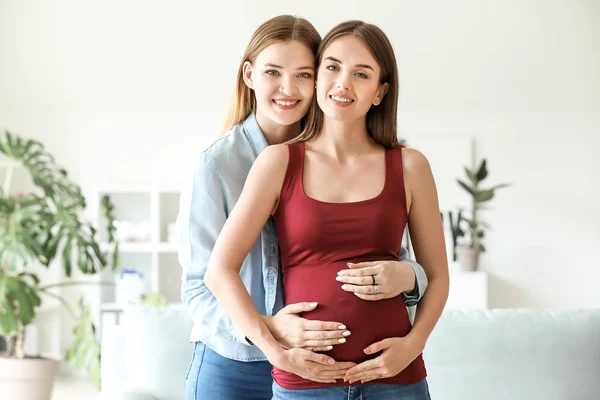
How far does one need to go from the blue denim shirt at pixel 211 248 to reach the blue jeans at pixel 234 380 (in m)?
0.02

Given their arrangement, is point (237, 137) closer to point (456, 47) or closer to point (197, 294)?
point (197, 294)

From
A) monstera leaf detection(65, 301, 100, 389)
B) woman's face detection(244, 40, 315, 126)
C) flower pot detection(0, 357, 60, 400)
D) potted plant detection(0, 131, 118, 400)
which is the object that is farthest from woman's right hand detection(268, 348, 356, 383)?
monstera leaf detection(65, 301, 100, 389)

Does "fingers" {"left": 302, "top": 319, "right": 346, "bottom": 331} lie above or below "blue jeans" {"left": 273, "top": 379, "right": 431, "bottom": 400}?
above

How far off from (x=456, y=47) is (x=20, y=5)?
3393 mm

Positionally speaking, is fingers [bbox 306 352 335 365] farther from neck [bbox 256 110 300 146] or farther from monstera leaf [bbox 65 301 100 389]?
monstera leaf [bbox 65 301 100 389]

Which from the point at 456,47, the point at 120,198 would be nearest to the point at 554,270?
the point at 456,47

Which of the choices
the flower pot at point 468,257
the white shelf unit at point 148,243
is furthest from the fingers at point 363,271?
the white shelf unit at point 148,243

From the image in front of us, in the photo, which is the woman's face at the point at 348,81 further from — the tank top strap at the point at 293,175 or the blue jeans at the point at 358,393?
the blue jeans at the point at 358,393

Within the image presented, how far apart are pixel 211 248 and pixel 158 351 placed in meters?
1.06

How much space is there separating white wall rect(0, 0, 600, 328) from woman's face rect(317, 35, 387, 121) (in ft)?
→ 15.4

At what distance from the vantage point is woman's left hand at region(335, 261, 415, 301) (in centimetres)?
143

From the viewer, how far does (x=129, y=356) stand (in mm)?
2703

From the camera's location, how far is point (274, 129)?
182 centimetres

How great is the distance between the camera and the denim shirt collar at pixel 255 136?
1.77 metres
